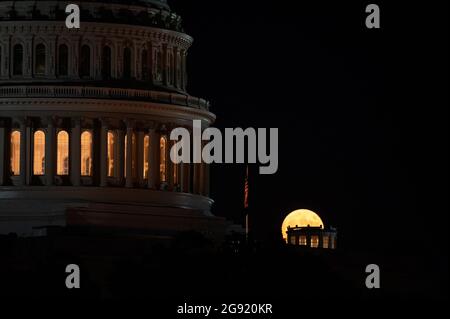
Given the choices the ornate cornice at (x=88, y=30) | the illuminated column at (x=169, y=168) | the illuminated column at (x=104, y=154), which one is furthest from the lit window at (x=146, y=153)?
the ornate cornice at (x=88, y=30)

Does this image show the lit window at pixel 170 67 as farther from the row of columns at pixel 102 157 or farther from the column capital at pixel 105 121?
the column capital at pixel 105 121

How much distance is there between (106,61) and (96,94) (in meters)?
3.86

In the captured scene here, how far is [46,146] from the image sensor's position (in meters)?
188

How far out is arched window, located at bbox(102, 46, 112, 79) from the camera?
192 meters

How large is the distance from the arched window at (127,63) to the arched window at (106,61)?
1.09m

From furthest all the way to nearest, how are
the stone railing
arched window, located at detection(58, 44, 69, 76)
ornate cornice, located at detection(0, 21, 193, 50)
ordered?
1. arched window, located at detection(58, 44, 69, 76)
2. ornate cornice, located at detection(0, 21, 193, 50)
3. the stone railing

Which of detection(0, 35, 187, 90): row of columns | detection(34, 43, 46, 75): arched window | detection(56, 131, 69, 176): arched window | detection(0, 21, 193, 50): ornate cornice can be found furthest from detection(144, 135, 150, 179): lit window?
detection(34, 43, 46, 75): arched window

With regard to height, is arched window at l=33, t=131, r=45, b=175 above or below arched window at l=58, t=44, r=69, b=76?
below

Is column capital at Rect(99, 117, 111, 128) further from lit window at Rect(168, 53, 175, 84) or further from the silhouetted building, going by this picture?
the silhouetted building

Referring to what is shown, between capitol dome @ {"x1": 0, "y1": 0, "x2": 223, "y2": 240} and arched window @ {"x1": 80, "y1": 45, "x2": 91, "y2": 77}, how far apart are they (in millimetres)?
65

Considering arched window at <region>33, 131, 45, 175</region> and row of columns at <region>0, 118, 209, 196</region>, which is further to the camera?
arched window at <region>33, 131, 45, 175</region>

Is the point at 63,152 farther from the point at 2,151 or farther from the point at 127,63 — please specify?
the point at 127,63

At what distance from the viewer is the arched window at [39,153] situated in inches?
7436
